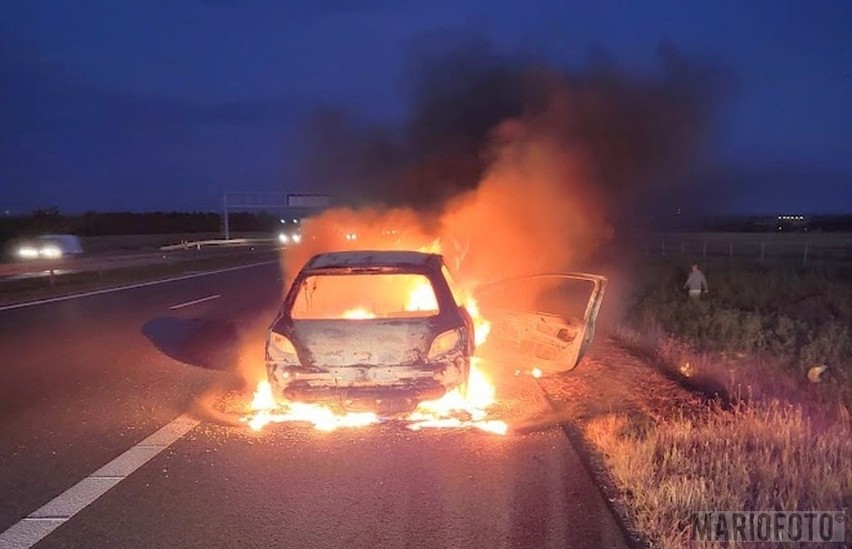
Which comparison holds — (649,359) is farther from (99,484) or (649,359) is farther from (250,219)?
(250,219)

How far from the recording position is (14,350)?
11750mm

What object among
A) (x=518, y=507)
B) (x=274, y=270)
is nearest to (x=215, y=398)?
(x=518, y=507)

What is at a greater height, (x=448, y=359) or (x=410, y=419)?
(x=448, y=359)

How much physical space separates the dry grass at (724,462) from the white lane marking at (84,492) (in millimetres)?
3432

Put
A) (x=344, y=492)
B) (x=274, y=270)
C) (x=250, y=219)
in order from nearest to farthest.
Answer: (x=344, y=492)
(x=274, y=270)
(x=250, y=219)

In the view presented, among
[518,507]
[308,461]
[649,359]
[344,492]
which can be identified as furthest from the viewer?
[649,359]

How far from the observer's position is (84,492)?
530 cm

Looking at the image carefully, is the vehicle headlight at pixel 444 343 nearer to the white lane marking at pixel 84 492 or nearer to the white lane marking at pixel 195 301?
the white lane marking at pixel 84 492

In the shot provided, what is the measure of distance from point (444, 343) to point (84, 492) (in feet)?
10.0

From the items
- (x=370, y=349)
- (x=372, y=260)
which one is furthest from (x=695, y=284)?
(x=370, y=349)

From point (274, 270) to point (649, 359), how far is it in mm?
24778

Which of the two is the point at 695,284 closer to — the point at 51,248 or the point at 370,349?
the point at 370,349

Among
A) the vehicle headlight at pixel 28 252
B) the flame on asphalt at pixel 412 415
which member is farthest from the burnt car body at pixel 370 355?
the vehicle headlight at pixel 28 252

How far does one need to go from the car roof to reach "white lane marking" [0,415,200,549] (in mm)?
1872
